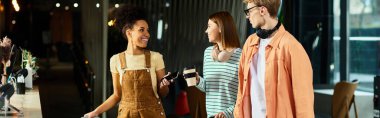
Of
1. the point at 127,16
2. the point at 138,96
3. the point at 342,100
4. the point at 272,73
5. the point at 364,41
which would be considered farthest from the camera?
the point at 364,41

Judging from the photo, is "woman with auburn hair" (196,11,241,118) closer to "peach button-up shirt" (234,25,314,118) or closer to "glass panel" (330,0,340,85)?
"peach button-up shirt" (234,25,314,118)

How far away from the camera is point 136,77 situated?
3.56 m

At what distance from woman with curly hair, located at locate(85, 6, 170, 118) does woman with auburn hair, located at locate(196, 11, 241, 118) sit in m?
0.28

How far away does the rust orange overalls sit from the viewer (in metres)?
3.54

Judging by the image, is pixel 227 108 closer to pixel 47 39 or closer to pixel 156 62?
pixel 156 62

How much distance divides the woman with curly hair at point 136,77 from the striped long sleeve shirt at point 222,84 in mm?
270

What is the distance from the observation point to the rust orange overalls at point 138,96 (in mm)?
3541

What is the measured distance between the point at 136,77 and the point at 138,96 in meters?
0.10

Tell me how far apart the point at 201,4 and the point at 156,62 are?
224 cm

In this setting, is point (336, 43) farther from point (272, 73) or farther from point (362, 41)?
point (272, 73)

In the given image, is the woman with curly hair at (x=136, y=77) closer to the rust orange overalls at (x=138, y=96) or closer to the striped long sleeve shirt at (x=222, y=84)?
the rust orange overalls at (x=138, y=96)

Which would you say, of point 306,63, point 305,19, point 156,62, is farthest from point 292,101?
point 305,19

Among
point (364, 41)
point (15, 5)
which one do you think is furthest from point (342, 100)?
point (15, 5)

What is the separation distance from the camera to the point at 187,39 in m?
5.85
